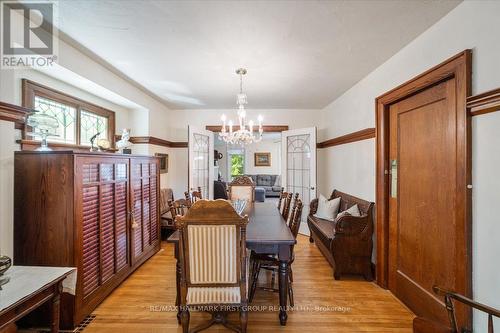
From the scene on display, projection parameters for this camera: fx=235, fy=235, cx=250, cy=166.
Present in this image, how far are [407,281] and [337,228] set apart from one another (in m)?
0.81

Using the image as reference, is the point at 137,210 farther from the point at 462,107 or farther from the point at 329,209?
the point at 462,107

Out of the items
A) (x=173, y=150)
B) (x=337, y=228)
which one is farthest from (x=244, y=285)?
(x=173, y=150)

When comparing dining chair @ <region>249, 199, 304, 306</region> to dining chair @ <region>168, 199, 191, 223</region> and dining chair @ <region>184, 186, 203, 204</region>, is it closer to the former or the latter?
dining chair @ <region>168, 199, 191, 223</region>

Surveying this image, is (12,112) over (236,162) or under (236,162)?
over

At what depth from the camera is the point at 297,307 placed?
2.30 metres

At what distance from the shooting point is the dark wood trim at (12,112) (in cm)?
174

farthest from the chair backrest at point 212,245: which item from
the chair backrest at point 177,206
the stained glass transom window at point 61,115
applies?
the stained glass transom window at point 61,115

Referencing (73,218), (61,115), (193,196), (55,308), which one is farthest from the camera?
(193,196)

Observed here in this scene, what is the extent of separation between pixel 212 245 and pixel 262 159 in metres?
9.26

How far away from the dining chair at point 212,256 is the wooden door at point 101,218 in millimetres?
1044

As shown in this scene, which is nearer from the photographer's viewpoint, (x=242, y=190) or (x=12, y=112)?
(x=12, y=112)

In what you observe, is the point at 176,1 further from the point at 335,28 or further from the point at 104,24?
the point at 335,28

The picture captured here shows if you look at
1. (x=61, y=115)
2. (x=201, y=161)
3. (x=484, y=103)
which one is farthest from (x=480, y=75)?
(x=201, y=161)

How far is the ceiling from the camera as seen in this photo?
1734mm
